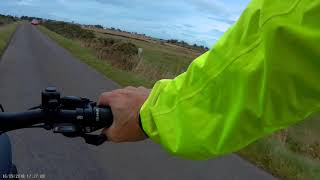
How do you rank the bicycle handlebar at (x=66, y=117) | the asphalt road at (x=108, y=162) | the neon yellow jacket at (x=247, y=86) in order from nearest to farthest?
the neon yellow jacket at (x=247, y=86), the bicycle handlebar at (x=66, y=117), the asphalt road at (x=108, y=162)

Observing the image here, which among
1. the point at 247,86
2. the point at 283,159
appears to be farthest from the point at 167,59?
the point at 247,86

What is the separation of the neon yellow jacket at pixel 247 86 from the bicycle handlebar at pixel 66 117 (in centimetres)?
27

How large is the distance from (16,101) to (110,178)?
4.78 metres

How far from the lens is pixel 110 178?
18.9ft

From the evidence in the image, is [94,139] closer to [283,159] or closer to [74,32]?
[283,159]

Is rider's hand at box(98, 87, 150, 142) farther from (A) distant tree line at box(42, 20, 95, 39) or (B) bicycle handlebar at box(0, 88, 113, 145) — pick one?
(A) distant tree line at box(42, 20, 95, 39)

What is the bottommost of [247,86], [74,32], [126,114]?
[74,32]

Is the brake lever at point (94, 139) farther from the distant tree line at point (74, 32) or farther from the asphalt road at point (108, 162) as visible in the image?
the distant tree line at point (74, 32)

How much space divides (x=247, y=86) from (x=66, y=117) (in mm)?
760

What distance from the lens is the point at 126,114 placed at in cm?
158

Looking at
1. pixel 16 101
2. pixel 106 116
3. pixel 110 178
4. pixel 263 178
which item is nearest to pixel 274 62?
pixel 106 116

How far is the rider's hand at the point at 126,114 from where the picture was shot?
1558 millimetres

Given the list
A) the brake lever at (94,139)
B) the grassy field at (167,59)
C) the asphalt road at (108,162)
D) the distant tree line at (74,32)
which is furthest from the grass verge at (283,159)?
the distant tree line at (74,32)

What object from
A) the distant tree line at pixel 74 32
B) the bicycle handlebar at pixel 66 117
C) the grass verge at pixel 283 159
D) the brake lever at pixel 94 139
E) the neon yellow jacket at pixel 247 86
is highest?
the neon yellow jacket at pixel 247 86
